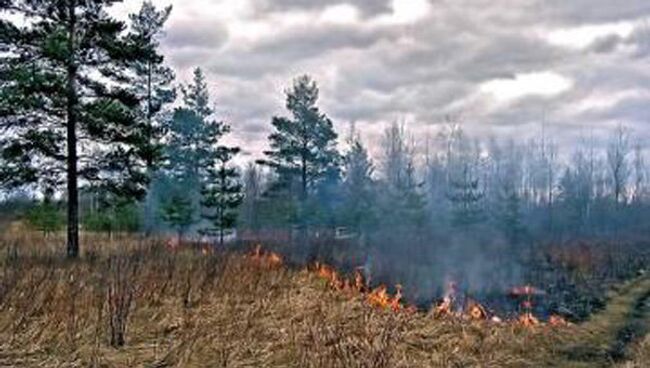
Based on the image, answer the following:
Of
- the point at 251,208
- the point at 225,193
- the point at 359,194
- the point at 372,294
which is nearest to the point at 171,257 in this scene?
the point at 372,294

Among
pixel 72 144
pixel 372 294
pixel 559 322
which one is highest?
pixel 72 144

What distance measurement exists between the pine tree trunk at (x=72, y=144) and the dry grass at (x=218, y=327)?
155 inches

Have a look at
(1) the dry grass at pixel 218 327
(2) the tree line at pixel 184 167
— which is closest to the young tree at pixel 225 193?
(2) the tree line at pixel 184 167

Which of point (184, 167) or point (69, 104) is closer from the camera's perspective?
point (69, 104)

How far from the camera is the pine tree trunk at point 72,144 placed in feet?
56.8

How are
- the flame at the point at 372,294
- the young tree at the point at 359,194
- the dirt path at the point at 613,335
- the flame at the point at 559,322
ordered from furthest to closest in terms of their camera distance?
the young tree at the point at 359,194 → the flame at the point at 559,322 → the flame at the point at 372,294 → the dirt path at the point at 613,335

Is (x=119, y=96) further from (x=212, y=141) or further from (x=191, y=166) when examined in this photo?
(x=191, y=166)

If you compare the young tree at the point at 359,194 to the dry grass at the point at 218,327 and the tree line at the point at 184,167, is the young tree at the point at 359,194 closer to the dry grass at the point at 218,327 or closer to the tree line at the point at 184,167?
the tree line at the point at 184,167

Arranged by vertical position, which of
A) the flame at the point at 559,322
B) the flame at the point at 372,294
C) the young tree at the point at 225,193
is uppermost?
the young tree at the point at 225,193

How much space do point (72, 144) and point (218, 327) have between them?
10615 mm

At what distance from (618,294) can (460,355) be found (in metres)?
12.7

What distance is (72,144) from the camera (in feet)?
58.5

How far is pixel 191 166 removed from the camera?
49.3 meters

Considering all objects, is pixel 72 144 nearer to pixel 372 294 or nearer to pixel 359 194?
pixel 372 294
